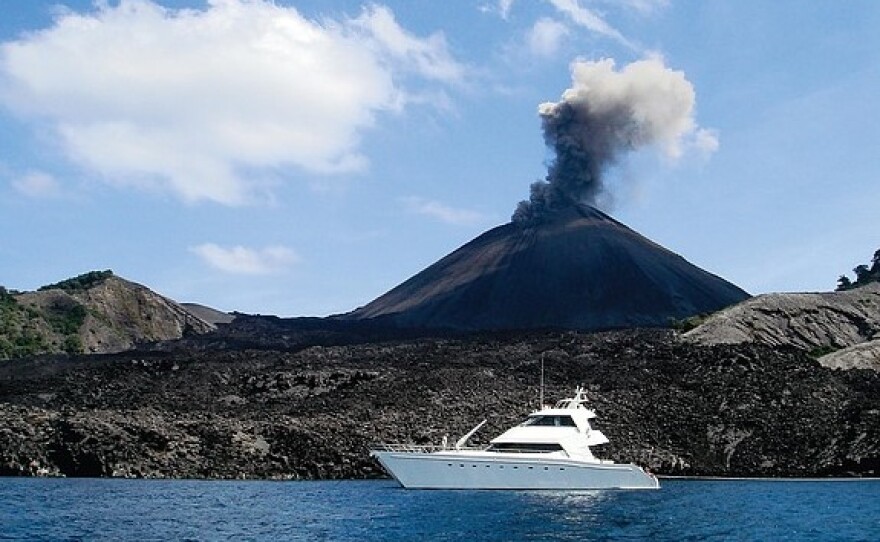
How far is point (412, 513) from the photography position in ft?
156

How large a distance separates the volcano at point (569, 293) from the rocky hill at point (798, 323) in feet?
126

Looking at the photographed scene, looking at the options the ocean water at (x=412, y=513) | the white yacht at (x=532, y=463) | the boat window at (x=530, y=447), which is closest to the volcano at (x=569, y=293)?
the ocean water at (x=412, y=513)

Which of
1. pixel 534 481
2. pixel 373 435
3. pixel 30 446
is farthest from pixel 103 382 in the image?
pixel 534 481

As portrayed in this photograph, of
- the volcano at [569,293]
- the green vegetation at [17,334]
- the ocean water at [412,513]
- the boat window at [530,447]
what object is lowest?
the ocean water at [412,513]

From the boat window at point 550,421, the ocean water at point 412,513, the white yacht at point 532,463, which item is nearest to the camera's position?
the ocean water at point 412,513

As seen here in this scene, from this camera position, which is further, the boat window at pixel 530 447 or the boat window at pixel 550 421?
the boat window at pixel 550 421

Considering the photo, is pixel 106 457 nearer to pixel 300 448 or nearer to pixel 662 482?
pixel 300 448

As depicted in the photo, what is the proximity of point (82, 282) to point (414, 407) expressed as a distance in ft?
389

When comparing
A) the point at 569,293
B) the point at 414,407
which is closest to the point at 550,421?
the point at 414,407

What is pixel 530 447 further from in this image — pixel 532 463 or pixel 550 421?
pixel 550 421

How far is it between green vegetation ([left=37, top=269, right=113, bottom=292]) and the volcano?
44.3 metres

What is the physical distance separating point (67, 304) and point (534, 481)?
126 meters

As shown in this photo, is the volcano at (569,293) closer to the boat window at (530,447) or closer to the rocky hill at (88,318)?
the rocky hill at (88,318)

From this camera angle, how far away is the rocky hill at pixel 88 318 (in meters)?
152
